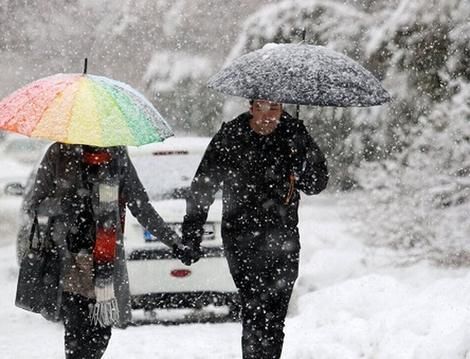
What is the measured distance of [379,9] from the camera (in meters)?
13.2

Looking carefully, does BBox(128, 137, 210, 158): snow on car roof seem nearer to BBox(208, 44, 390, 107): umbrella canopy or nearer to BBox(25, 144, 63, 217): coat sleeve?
BBox(208, 44, 390, 107): umbrella canopy

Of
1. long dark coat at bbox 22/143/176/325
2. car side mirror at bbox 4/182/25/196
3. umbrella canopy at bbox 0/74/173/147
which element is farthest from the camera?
car side mirror at bbox 4/182/25/196

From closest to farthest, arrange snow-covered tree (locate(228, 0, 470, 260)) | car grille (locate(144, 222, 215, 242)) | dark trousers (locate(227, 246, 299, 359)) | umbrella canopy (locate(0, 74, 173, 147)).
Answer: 1. umbrella canopy (locate(0, 74, 173, 147))
2. dark trousers (locate(227, 246, 299, 359))
3. car grille (locate(144, 222, 215, 242))
4. snow-covered tree (locate(228, 0, 470, 260))

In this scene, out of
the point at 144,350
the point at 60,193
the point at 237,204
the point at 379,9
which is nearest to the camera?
the point at 60,193

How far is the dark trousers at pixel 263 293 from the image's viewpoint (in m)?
5.38

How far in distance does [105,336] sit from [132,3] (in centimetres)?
2037

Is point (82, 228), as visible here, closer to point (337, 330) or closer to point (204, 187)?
point (204, 187)

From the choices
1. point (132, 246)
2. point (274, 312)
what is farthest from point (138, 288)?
point (274, 312)

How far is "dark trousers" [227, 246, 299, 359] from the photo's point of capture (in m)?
5.38

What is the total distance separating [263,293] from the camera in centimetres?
540

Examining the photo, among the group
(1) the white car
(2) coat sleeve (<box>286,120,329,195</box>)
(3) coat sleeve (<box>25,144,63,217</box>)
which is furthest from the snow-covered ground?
(3) coat sleeve (<box>25,144,63,217</box>)

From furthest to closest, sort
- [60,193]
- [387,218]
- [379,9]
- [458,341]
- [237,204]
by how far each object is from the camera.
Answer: [379,9], [387,218], [458,341], [237,204], [60,193]

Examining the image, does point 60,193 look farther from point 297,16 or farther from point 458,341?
point 297,16

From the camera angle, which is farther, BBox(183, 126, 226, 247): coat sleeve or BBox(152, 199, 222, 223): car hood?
BBox(152, 199, 222, 223): car hood
